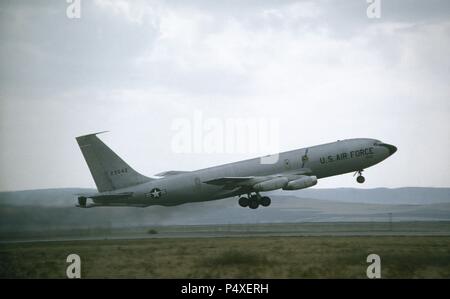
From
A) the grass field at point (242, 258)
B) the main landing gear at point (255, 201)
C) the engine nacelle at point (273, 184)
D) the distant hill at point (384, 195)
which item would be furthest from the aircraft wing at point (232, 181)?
the distant hill at point (384, 195)

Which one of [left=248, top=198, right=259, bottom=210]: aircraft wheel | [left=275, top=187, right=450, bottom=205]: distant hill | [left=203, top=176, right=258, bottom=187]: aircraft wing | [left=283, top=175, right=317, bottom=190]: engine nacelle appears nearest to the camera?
[left=283, top=175, right=317, bottom=190]: engine nacelle

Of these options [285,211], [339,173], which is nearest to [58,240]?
[339,173]

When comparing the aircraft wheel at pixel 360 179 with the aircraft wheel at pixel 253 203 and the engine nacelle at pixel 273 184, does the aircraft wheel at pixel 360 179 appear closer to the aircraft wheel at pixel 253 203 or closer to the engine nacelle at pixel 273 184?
the engine nacelle at pixel 273 184

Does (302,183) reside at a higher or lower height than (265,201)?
higher

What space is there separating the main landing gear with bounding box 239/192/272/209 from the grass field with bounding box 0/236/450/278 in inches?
354

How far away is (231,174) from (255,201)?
10.6 feet

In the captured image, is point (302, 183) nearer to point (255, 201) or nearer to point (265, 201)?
point (265, 201)

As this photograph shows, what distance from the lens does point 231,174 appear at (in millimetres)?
44719

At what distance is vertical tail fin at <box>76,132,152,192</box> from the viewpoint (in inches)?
1670

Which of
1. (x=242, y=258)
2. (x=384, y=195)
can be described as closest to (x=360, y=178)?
(x=242, y=258)

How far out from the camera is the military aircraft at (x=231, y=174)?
4294cm

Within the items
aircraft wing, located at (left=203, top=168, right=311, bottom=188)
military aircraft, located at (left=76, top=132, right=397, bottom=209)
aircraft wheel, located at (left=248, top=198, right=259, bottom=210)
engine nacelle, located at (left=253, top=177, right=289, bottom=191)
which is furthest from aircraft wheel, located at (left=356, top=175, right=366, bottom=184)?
aircraft wheel, located at (left=248, top=198, right=259, bottom=210)

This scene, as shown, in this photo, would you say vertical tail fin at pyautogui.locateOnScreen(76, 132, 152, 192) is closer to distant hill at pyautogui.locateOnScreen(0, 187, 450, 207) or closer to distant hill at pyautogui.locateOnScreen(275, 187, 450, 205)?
distant hill at pyautogui.locateOnScreen(0, 187, 450, 207)

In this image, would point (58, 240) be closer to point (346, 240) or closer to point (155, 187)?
point (155, 187)
